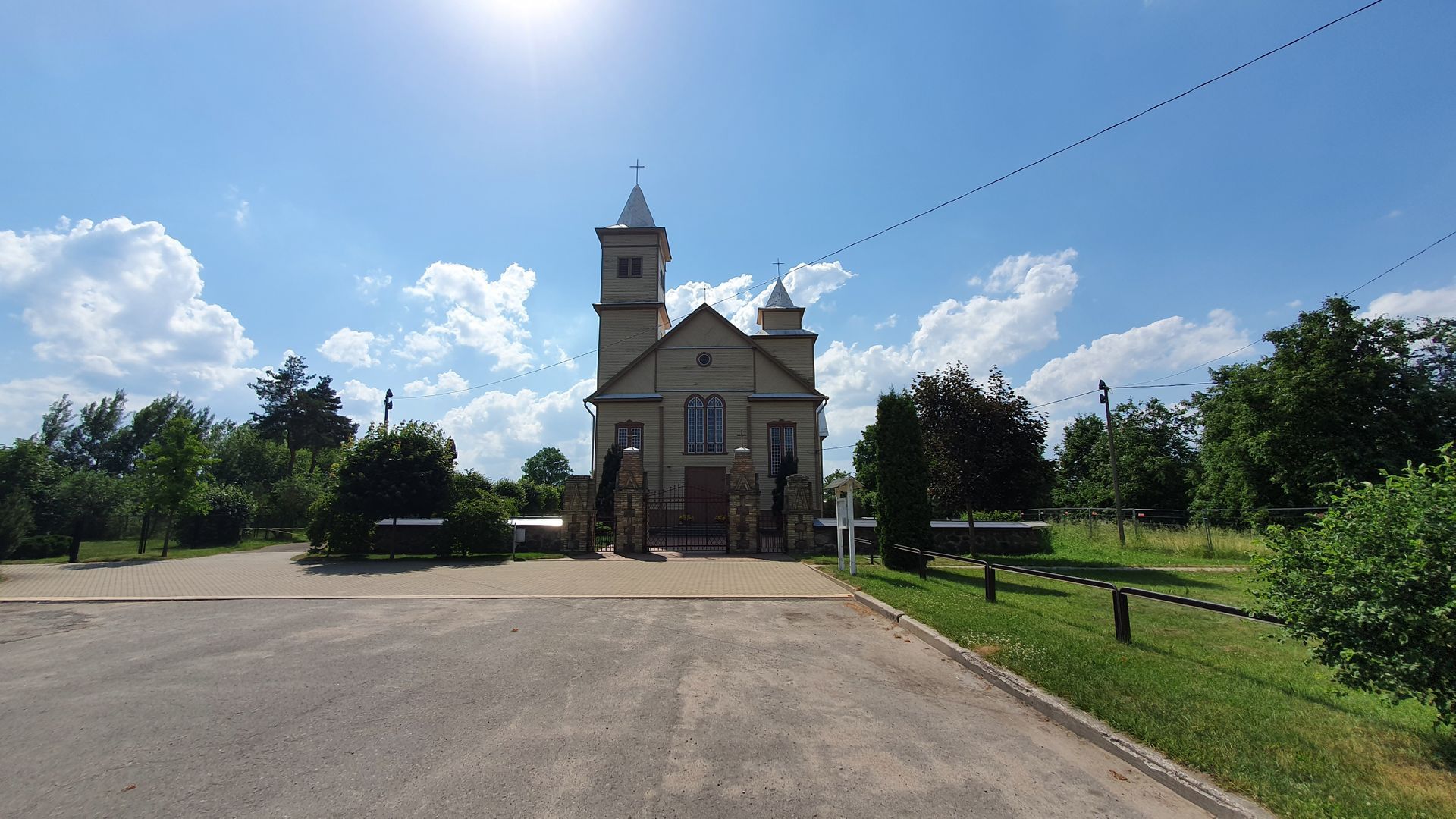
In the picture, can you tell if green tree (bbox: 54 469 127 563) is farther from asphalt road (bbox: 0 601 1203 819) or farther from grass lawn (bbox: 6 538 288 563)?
asphalt road (bbox: 0 601 1203 819)

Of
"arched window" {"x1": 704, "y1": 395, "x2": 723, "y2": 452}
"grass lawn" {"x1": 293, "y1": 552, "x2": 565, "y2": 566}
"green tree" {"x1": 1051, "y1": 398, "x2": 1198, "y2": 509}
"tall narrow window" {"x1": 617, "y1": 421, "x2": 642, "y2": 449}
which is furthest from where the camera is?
"green tree" {"x1": 1051, "y1": 398, "x2": 1198, "y2": 509}

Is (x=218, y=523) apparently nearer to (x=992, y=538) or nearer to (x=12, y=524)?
(x=12, y=524)

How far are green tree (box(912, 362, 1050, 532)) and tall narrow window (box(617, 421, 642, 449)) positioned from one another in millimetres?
14565

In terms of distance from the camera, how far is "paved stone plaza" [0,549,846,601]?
11.9m

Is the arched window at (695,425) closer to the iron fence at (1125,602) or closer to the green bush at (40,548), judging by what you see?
the iron fence at (1125,602)

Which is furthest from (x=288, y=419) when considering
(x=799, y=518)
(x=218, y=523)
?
(x=799, y=518)

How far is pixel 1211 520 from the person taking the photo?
3491 cm

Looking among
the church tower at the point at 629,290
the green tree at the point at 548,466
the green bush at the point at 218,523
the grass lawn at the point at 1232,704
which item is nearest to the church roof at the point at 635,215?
the church tower at the point at 629,290

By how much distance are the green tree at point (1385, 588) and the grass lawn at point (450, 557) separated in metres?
17.2

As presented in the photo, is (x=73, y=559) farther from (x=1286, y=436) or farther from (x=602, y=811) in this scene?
(x=1286, y=436)

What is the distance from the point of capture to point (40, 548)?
22.6m

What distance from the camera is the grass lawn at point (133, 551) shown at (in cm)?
2062

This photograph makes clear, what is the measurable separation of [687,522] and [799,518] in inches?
220

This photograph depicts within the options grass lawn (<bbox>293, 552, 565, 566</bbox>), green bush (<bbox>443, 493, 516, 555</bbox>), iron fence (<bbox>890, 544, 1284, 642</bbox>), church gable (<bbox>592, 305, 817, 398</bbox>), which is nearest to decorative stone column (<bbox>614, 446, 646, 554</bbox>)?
grass lawn (<bbox>293, 552, 565, 566</bbox>)
